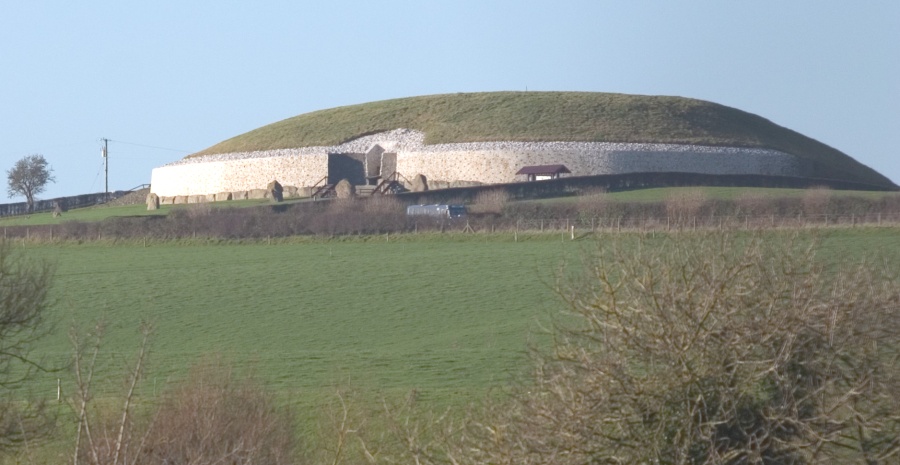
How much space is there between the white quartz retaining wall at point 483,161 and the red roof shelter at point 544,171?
1.39ft

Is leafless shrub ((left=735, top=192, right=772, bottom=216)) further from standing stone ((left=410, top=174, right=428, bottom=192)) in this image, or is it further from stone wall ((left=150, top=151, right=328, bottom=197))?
stone wall ((left=150, top=151, right=328, bottom=197))

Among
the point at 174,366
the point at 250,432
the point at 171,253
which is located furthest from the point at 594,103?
the point at 250,432

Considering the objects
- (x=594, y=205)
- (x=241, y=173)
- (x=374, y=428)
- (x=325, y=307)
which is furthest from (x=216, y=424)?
(x=241, y=173)

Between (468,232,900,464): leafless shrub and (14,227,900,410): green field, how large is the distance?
4.25 meters

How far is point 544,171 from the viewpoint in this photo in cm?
4772

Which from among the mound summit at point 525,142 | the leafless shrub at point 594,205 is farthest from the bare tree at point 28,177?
the leafless shrub at point 594,205

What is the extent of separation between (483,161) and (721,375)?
41.1 meters

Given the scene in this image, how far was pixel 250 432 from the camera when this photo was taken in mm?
12477

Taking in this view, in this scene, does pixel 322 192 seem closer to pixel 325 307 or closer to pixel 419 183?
pixel 419 183

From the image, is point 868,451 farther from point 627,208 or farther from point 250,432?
point 627,208

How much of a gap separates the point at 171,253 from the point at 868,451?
986 inches

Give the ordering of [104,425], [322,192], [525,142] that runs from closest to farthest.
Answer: [104,425] → [322,192] → [525,142]

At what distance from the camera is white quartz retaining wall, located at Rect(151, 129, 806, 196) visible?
Answer: 164ft

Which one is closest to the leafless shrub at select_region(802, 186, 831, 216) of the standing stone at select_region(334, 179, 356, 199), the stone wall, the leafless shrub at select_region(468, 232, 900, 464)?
the standing stone at select_region(334, 179, 356, 199)
